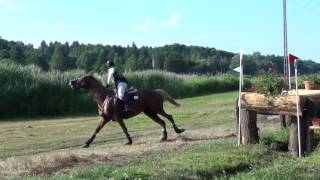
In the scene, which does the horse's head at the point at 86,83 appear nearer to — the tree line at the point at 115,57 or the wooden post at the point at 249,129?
the wooden post at the point at 249,129

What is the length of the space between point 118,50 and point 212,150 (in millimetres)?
72131

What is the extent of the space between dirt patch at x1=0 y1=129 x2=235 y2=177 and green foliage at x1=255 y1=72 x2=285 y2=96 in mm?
2648

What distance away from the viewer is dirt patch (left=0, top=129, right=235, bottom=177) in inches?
527

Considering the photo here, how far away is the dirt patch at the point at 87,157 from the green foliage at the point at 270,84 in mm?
2648

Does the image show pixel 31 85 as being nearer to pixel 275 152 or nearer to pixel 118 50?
pixel 275 152

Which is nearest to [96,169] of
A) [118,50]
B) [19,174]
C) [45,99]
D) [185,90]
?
[19,174]

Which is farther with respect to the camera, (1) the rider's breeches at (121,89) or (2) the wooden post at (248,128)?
(1) the rider's breeches at (121,89)

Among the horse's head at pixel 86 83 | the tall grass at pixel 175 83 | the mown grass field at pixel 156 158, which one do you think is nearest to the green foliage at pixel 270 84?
the mown grass field at pixel 156 158

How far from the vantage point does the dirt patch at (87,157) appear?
1339cm

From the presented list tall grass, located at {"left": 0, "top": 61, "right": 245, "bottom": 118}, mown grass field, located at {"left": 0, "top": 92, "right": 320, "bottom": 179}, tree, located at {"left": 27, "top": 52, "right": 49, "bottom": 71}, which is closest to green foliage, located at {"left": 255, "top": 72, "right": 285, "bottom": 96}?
mown grass field, located at {"left": 0, "top": 92, "right": 320, "bottom": 179}

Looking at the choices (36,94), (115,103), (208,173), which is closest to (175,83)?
(36,94)

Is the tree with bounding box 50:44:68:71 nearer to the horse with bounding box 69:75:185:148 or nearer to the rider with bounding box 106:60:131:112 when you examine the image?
the horse with bounding box 69:75:185:148

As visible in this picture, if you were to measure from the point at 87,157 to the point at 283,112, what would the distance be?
4530 mm

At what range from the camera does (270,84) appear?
15.2m
